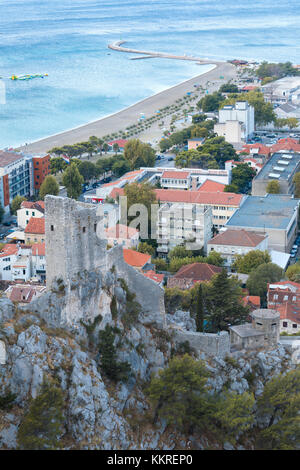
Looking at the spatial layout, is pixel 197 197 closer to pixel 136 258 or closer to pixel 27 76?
pixel 136 258

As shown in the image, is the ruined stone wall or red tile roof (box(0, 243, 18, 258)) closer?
the ruined stone wall

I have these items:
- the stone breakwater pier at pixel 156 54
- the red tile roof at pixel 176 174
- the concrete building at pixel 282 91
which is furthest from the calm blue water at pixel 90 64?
the red tile roof at pixel 176 174

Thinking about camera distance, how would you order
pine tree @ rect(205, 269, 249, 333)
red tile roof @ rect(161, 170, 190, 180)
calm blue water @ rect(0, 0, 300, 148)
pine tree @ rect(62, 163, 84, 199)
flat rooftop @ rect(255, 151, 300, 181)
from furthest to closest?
calm blue water @ rect(0, 0, 300, 148), flat rooftop @ rect(255, 151, 300, 181), red tile roof @ rect(161, 170, 190, 180), pine tree @ rect(62, 163, 84, 199), pine tree @ rect(205, 269, 249, 333)

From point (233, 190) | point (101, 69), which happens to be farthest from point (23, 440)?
point (101, 69)

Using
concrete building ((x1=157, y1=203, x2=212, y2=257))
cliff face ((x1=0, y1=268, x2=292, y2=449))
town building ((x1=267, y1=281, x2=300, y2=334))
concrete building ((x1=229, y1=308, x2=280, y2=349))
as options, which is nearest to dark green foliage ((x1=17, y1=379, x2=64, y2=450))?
cliff face ((x1=0, y1=268, x2=292, y2=449))

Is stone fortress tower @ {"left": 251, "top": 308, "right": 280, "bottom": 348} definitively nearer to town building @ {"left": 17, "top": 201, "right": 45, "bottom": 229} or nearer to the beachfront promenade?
town building @ {"left": 17, "top": 201, "right": 45, "bottom": 229}

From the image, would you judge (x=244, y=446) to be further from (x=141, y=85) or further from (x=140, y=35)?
(x=140, y=35)
